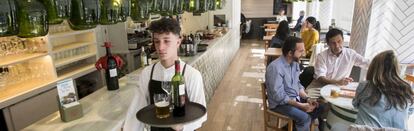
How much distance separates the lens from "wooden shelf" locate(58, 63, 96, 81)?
404 cm

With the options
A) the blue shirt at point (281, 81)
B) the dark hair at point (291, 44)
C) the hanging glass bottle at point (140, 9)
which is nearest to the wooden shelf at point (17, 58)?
the hanging glass bottle at point (140, 9)

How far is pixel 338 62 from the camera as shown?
3199 millimetres

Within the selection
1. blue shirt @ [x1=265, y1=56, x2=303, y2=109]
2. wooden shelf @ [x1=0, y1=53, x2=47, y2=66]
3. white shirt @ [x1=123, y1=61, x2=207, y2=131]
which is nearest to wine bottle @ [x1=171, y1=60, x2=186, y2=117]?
white shirt @ [x1=123, y1=61, x2=207, y2=131]

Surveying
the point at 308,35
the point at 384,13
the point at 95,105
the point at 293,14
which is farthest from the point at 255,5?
the point at 95,105

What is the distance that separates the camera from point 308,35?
5.59m

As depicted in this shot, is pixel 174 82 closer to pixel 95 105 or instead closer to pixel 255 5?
pixel 95 105

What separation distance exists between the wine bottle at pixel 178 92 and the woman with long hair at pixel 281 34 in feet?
13.3

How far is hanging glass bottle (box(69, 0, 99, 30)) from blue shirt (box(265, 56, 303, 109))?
1.79 metres

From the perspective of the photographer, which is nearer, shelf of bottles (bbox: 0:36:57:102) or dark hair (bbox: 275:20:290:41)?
shelf of bottles (bbox: 0:36:57:102)

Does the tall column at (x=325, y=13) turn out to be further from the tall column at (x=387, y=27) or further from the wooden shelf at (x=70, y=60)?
the wooden shelf at (x=70, y=60)

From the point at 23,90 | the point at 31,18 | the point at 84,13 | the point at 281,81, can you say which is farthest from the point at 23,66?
the point at 281,81

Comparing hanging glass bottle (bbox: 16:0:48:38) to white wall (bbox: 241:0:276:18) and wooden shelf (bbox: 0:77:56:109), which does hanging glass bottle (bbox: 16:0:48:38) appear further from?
white wall (bbox: 241:0:276:18)

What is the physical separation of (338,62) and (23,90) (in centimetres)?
378

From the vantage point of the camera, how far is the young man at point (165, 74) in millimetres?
1593
